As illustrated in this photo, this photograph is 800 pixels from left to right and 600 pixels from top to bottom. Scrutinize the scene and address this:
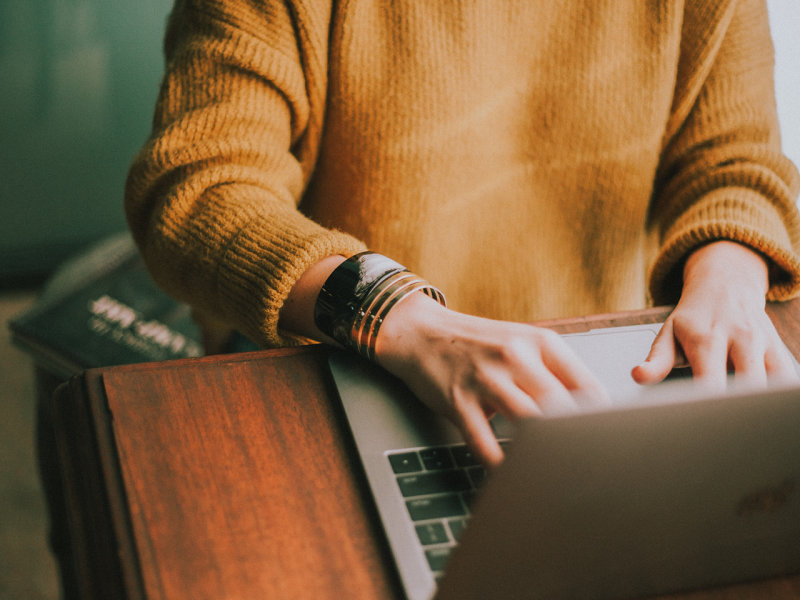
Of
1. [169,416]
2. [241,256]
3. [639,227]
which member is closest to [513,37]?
[639,227]

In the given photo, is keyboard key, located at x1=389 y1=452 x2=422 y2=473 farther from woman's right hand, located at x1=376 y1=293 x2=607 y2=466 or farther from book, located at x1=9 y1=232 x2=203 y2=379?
book, located at x1=9 y1=232 x2=203 y2=379

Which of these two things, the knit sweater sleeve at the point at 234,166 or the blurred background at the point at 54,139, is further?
the blurred background at the point at 54,139

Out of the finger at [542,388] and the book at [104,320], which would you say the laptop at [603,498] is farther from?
the book at [104,320]

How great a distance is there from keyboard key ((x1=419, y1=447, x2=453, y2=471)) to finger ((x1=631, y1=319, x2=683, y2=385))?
0.53 ft

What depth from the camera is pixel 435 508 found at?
0.39 m

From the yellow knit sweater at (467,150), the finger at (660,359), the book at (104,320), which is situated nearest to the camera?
the finger at (660,359)

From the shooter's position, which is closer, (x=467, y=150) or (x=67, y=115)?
(x=467, y=150)

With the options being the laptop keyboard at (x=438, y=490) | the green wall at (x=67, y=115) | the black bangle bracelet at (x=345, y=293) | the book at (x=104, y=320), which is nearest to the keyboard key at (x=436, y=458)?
the laptop keyboard at (x=438, y=490)

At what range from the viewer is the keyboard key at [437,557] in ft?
1.19

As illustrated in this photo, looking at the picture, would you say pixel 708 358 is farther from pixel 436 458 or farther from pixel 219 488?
pixel 219 488

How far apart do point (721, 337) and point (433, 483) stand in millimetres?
270

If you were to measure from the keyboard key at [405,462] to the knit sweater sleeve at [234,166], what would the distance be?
17 centimetres

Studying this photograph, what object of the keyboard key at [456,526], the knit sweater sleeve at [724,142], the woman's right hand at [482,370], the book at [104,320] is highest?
the knit sweater sleeve at [724,142]

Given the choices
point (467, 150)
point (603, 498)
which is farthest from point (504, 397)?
point (467, 150)
